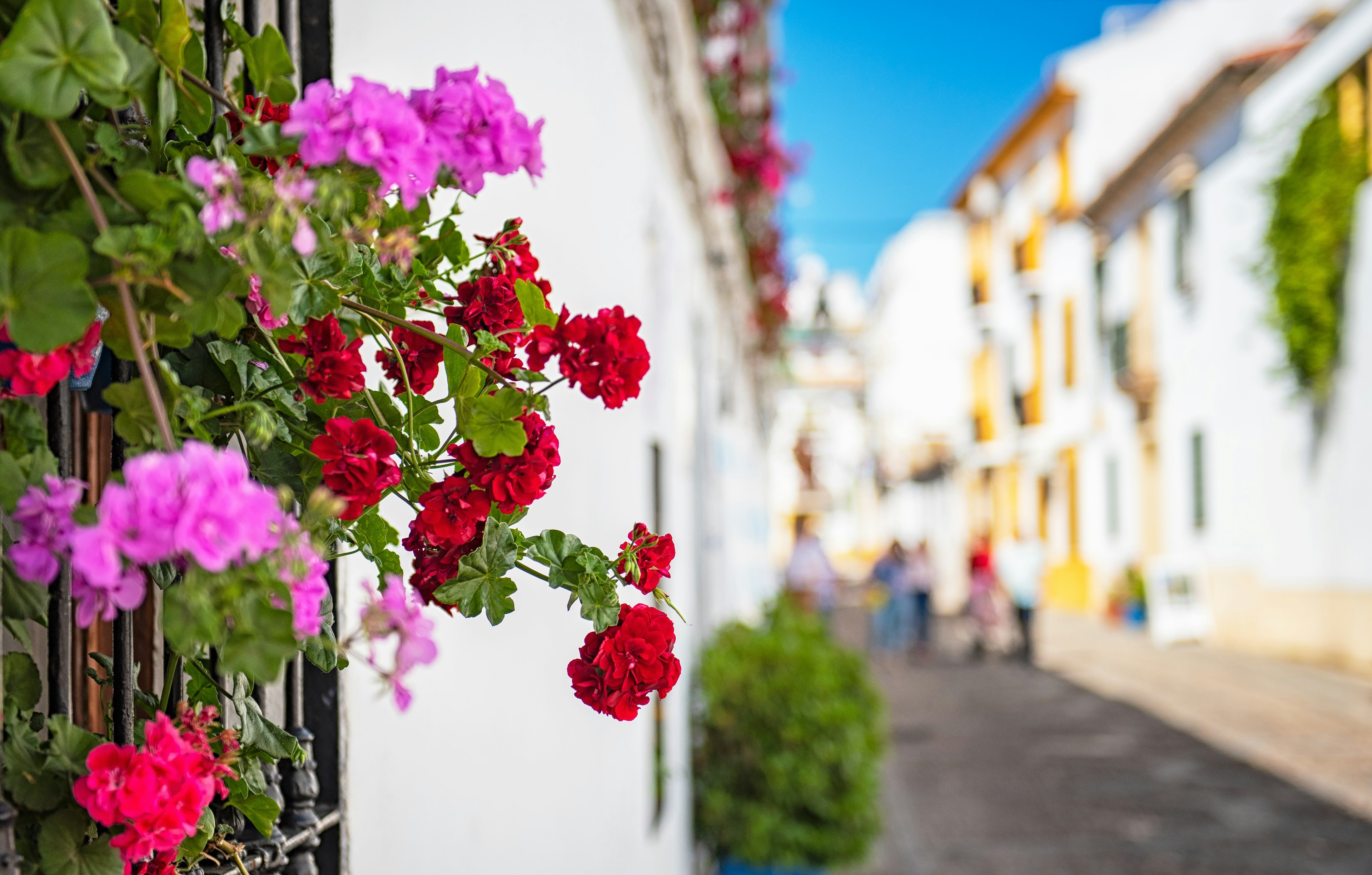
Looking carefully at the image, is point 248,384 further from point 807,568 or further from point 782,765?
point 807,568

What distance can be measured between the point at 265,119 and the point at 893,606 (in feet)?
54.8

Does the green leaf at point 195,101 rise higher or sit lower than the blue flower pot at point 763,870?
higher

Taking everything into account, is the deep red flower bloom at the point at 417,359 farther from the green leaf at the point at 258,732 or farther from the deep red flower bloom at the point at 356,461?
the green leaf at the point at 258,732

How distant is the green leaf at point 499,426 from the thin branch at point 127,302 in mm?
286

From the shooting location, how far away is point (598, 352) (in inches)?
45.2

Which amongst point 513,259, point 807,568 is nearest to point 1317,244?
point 807,568

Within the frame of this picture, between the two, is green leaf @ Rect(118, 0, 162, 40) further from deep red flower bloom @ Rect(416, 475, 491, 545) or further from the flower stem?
the flower stem

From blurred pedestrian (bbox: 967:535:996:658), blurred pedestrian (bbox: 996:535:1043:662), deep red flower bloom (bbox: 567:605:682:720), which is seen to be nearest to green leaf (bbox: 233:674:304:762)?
deep red flower bloom (bbox: 567:605:682:720)

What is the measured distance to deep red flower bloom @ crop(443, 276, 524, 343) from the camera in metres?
1.19

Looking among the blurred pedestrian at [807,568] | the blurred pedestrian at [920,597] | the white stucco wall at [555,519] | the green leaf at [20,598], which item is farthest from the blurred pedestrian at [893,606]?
the green leaf at [20,598]

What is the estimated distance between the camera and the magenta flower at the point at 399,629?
89cm

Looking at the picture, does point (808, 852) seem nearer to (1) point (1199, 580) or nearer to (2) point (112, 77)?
(2) point (112, 77)

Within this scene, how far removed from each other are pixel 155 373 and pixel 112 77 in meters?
0.26

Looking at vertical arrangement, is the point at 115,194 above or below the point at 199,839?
above
